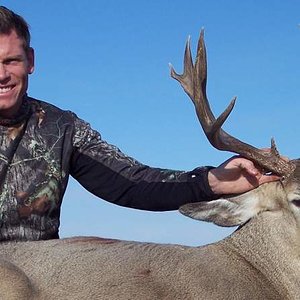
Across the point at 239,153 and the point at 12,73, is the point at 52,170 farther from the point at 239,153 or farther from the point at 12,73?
the point at 239,153

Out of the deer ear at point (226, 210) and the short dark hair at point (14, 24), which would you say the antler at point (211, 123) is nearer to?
the deer ear at point (226, 210)

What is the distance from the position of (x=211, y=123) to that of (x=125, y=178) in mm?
889

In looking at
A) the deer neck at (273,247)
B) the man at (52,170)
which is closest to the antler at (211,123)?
the man at (52,170)

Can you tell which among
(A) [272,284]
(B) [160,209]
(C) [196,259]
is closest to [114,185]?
(B) [160,209]

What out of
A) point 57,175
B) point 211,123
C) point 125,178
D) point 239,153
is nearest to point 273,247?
point 239,153

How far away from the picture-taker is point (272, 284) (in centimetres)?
751

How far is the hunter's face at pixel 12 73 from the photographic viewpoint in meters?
7.68

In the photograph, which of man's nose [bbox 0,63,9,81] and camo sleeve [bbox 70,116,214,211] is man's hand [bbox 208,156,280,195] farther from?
man's nose [bbox 0,63,9,81]

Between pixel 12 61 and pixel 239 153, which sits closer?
pixel 239 153

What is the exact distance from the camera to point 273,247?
755 cm

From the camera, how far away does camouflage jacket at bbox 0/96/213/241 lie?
752cm

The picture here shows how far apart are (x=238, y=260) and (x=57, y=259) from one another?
152 cm

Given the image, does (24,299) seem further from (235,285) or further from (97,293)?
(235,285)

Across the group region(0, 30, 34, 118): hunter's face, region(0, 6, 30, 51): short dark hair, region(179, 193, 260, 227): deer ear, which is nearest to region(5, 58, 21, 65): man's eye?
region(0, 30, 34, 118): hunter's face
